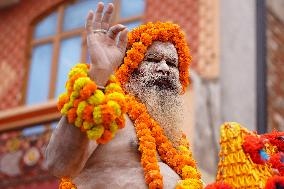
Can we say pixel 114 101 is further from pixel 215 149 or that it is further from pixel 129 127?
pixel 215 149

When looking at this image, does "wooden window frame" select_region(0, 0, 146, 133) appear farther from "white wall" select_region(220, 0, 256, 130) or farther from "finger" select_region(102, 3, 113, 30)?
"finger" select_region(102, 3, 113, 30)

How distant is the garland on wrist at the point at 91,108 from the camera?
9.61ft

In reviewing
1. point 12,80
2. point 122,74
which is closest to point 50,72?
point 12,80

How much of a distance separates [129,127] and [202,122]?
5.70 m

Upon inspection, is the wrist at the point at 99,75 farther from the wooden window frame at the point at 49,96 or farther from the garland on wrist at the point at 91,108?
the wooden window frame at the point at 49,96

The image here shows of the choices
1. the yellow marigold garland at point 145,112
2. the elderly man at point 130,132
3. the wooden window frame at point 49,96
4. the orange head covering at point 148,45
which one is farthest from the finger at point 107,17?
the wooden window frame at point 49,96

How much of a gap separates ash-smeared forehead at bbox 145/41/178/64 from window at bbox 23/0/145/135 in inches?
261

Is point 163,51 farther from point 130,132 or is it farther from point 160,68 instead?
point 130,132

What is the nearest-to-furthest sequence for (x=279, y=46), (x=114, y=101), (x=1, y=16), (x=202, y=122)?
(x=114, y=101) → (x=202, y=122) → (x=279, y=46) → (x=1, y=16)

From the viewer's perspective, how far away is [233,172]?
136 inches

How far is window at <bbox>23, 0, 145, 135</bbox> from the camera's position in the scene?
10461 millimetres

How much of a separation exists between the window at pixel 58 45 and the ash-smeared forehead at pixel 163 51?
261 inches

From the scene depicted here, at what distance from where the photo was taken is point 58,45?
426 inches

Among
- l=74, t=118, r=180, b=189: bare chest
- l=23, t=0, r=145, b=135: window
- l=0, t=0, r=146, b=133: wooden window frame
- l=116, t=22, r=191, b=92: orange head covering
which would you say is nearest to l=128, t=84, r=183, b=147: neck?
l=116, t=22, r=191, b=92: orange head covering
